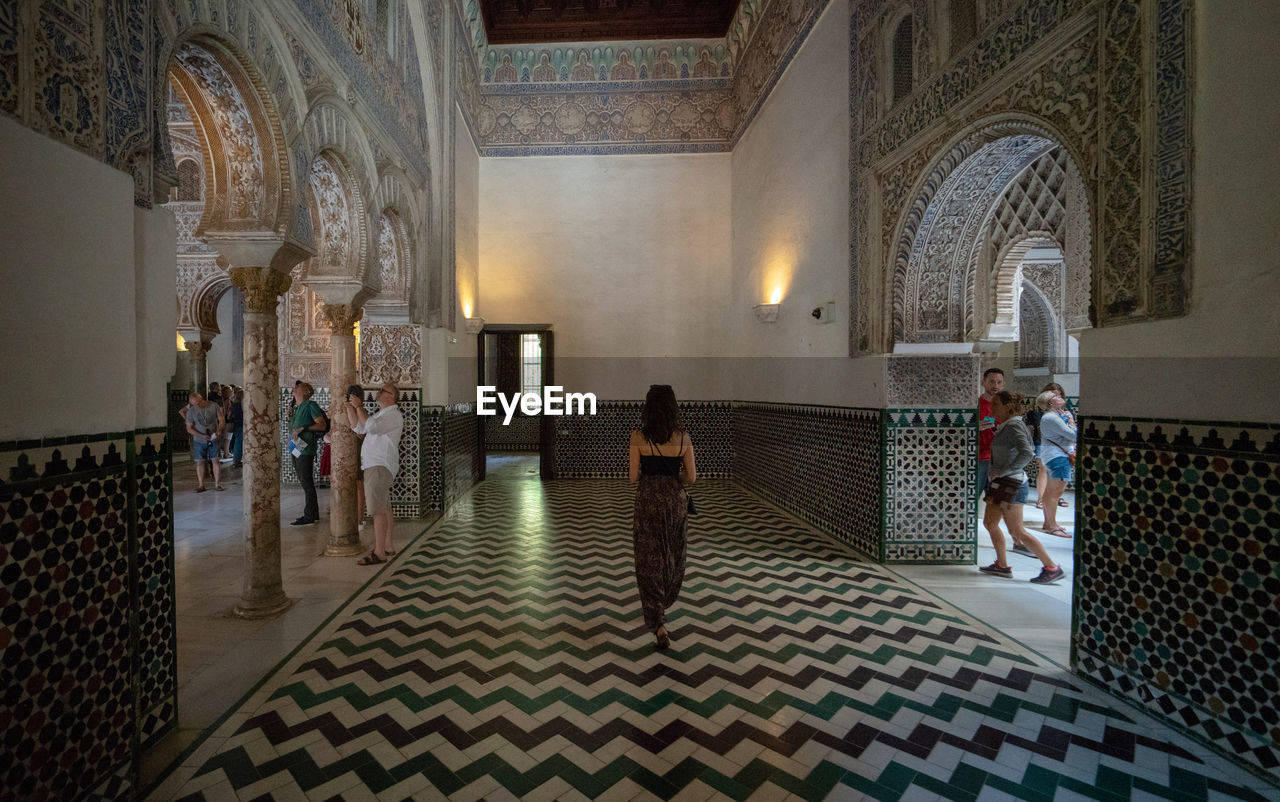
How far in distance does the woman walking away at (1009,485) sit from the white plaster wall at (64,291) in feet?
15.7

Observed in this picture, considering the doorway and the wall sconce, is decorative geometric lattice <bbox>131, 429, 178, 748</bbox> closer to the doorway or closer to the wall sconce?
the wall sconce

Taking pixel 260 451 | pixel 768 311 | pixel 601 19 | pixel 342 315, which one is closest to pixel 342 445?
pixel 342 315

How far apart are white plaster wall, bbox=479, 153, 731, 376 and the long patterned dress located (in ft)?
17.7

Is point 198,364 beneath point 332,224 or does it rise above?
beneath

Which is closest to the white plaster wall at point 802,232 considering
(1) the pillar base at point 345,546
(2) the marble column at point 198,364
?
(1) the pillar base at point 345,546

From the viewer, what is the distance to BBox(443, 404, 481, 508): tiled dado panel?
6359 mm

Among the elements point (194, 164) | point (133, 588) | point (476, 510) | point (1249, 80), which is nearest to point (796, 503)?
Result: point (476, 510)

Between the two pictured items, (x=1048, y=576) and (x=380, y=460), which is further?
(x=380, y=460)

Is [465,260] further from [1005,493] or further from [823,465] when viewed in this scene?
[1005,493]

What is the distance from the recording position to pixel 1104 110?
2570mm

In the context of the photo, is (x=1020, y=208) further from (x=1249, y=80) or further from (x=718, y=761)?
(x=718, y=761)

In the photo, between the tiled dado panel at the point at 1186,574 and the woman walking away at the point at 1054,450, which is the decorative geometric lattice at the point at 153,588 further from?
the woman walking away at the point at 1054,450

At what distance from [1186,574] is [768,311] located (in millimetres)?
4634

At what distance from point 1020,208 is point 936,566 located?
4.94 metres
